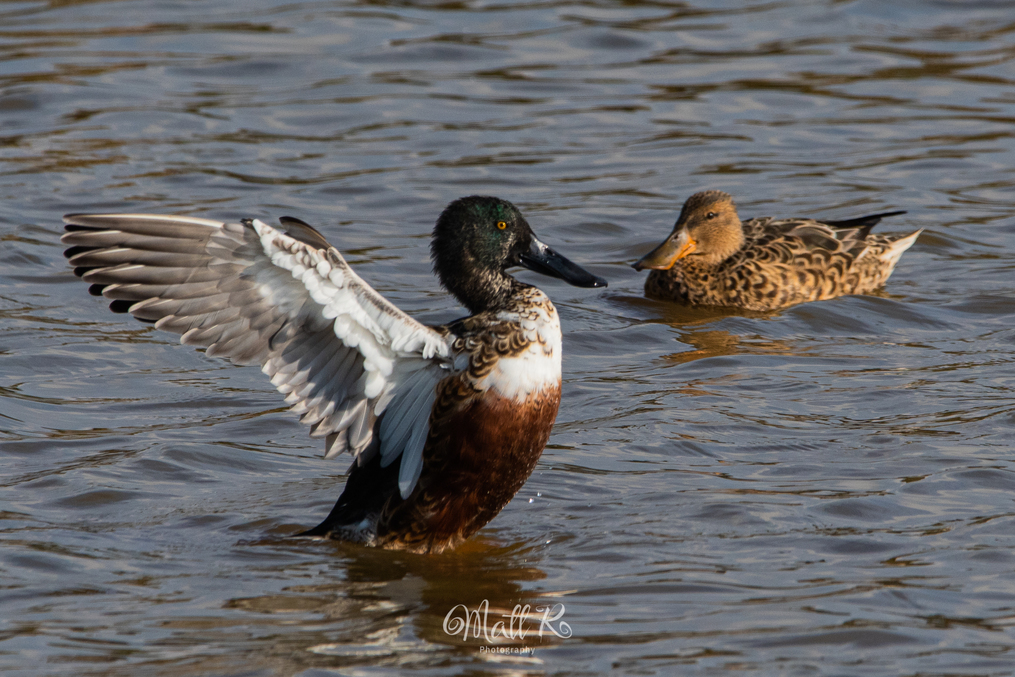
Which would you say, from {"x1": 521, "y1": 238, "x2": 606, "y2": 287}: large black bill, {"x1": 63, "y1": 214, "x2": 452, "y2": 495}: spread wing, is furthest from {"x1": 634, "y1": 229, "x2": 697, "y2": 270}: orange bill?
{"x1": 63, "y1": 214, "x2": 452, "y2": 495}: spread wing

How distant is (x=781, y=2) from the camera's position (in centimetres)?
1534

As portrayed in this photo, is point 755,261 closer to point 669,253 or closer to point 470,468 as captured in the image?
point 669,253

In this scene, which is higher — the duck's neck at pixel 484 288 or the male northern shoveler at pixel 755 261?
the duck's neck at pixel 484 288

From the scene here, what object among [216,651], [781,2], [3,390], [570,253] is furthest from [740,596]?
[781,2]

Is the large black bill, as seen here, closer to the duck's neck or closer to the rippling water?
the duck's neck

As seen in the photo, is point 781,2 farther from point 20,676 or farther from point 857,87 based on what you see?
point 20,676

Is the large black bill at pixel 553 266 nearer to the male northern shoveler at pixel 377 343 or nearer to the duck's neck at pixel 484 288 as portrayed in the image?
the male northern shoveler at pixel 377 343

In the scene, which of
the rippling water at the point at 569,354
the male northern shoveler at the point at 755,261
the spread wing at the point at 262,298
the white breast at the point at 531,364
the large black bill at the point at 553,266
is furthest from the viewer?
the male northern shoveler at the point at 755,261

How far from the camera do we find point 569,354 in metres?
7.87

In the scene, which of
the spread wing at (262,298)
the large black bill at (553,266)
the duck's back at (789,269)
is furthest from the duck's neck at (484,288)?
the duck's back at (789,269)

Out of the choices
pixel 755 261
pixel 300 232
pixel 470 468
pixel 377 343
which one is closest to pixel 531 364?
pixel 470 468

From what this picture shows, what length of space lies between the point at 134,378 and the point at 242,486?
1.50 metres

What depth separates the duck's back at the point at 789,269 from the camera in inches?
344

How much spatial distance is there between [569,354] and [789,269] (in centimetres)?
174
